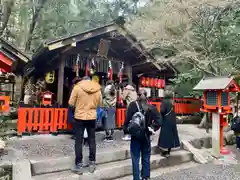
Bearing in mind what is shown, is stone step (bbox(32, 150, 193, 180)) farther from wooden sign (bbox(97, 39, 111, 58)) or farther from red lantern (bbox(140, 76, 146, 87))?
red lantern (bbox(140, 76, 146, 87))

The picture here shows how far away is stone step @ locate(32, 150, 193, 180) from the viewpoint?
437 centimetres

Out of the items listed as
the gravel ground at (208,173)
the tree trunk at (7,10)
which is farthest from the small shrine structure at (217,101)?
the tree trunk at (7,10)

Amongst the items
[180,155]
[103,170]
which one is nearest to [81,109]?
[103,170]

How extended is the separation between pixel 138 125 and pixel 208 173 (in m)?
2.76

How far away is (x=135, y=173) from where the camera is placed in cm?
434

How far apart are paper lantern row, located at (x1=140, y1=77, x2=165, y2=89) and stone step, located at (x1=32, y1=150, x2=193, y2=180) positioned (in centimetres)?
513

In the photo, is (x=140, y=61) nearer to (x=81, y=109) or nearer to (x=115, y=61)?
(x=115, y=61)

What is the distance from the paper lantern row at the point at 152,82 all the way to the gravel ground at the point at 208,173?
5740 mm

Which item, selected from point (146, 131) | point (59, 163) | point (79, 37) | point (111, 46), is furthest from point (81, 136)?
point (111, 46)

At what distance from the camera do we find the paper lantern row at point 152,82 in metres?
11.2

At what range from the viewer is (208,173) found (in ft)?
18.2

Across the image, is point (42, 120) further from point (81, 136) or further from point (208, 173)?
point (208, 173)

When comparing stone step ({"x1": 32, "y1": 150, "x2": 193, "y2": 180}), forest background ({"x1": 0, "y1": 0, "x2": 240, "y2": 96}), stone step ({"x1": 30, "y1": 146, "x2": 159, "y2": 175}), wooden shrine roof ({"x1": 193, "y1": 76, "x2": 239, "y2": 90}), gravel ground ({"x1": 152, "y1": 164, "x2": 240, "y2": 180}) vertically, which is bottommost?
gravel ground ({"x1": 152, "y1": 164, "x2": 240, "y2": 180})

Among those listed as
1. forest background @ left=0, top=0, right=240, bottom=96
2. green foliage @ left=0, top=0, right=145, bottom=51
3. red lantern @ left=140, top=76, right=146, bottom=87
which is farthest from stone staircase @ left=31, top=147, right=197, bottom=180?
green foliage @ left=0, top=0, right=145, bottom=51
